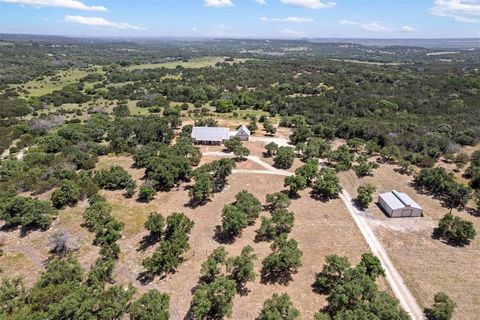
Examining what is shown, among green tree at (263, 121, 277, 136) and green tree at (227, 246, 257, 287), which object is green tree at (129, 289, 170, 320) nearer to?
green tree at (227, 246, 257, 287)

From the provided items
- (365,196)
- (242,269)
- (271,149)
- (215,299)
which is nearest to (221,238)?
(242,269)

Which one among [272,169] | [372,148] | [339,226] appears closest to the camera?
[339,226]

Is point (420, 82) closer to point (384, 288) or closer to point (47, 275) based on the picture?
point (384, 288)

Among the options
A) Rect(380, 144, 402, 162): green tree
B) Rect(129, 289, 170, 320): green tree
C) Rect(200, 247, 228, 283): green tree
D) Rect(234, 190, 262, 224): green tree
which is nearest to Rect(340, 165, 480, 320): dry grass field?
Rect(380, 144, 402, 162): green tree

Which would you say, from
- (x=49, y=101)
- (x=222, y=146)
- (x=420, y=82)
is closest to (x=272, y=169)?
(x=222, y=146)

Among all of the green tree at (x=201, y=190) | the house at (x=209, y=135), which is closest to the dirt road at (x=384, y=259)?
the green tree at (x=201, y=190)

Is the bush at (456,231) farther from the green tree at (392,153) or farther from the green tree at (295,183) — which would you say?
the green tree at (392,153)

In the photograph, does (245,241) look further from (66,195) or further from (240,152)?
(66,195)
